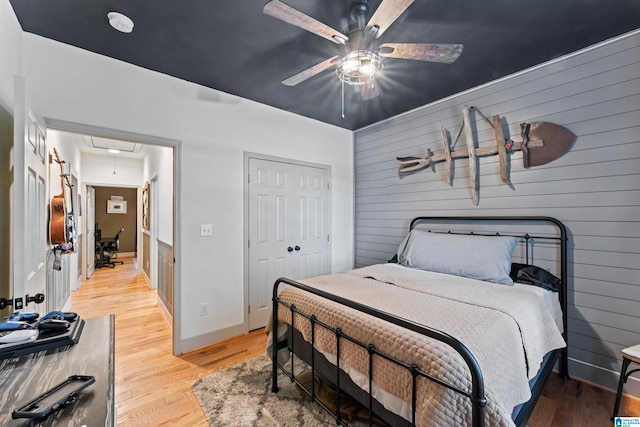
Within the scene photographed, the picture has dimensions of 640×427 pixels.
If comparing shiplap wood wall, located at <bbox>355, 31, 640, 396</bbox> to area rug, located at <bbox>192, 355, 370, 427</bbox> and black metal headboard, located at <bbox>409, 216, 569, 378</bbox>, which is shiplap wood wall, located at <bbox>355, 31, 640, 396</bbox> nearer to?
black metal headboard, located at <bbox>409, 216, 569, 378</bbox>

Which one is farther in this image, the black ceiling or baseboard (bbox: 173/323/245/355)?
baseboard (bbox: 173/323/245/355)

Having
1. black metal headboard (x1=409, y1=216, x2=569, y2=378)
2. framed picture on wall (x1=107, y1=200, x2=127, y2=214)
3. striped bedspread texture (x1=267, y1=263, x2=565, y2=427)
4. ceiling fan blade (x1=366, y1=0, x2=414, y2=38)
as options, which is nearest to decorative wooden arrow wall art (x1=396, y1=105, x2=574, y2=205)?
black metal headboard (x1=409, y1=216, x2=569, y2=378)

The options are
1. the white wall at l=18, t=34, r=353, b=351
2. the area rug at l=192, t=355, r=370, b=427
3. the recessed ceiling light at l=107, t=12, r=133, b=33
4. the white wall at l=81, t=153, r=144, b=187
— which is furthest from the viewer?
the white wall at l=81, t=153, r=144, b=187

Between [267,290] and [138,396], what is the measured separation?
1.55m

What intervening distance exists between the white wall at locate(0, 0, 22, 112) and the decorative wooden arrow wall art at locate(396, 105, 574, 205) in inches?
138

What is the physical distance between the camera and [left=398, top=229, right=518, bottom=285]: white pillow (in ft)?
7.48

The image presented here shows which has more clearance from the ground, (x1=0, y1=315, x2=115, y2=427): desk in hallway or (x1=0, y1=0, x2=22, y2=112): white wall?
(x1=0, y1=0, x2=22, y2=112): white wall

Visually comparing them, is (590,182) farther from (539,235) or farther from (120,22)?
(120,22)

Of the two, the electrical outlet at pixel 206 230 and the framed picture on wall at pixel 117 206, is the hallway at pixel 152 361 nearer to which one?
the electrical outlet at pixel 206 230

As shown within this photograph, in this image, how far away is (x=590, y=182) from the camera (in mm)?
2211

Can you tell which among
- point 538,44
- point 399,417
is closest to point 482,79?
point 538,44

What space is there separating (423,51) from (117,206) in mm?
10387

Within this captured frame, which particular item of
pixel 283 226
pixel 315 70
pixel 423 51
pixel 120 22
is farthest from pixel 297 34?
pixel 283 226

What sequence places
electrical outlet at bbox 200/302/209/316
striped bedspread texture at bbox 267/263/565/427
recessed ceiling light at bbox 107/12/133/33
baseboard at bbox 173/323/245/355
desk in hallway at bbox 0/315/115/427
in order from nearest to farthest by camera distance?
desk in hallway at bbox 0/315/115/427
striped bedspread texture at bbox 267/263/565/427
recessed ceiling light at bbox 107/12/133/33
baseboard at bbox 173/323/245/355
electrical outlet at bbox 200/302/209/316
